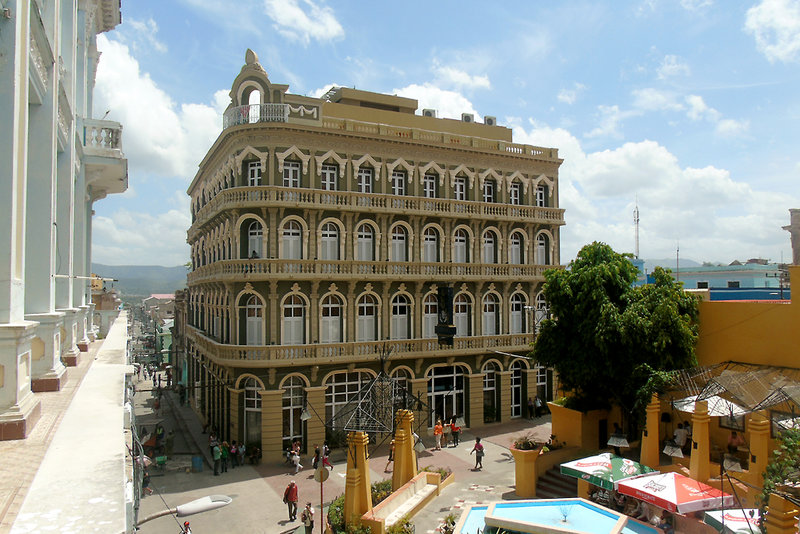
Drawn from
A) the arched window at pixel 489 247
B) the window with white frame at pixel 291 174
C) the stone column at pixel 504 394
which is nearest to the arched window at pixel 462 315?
the arched window at pixel 489 247

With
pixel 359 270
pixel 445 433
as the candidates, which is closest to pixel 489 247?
pixel 359 270

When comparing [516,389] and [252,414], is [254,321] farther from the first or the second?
[516,389]

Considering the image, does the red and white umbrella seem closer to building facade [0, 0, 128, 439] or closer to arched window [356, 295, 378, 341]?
building facade [0, 0, 128, 439]

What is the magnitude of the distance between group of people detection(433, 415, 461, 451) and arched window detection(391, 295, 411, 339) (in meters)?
4.82

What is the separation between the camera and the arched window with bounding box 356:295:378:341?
28750 millimetres

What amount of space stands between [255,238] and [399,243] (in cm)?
743

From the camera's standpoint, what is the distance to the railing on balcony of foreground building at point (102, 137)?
20.1 meters

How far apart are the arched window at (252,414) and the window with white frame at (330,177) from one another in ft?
33.2

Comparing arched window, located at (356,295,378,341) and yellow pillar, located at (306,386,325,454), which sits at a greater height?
arched window, located at (356,295,378,341)

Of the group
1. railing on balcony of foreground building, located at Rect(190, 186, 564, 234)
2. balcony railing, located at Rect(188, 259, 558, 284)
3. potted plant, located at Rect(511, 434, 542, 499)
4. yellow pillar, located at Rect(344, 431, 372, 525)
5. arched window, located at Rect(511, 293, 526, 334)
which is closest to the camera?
yellow pillar, located at Rect(344, 431, 372, 525)

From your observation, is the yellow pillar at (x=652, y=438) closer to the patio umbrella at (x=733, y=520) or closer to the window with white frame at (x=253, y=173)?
the patio umbrella at (x=733, y=520)

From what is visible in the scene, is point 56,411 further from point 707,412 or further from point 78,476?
point 707,412

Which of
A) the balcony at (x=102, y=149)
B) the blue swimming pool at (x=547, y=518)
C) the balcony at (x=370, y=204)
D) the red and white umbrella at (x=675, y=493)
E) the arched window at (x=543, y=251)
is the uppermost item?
the balcony at (x=102, y=149)

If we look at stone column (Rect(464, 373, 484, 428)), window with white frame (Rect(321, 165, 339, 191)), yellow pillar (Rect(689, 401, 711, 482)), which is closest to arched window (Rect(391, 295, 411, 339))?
stone column (Rect(464, 373, 484, 428))
